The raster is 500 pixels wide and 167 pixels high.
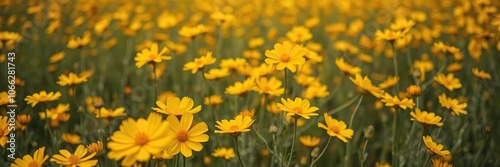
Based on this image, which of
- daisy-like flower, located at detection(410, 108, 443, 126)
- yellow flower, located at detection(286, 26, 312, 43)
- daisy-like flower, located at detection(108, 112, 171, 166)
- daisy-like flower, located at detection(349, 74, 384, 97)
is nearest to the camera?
daisy-like flower, located at detection(108, 112, 171, 166)

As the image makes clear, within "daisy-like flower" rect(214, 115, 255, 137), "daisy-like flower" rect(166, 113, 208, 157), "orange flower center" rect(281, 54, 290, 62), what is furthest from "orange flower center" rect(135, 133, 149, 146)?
"orange flower center" rect(281, 54, 290, 62)

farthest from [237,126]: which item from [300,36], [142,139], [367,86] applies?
[300,36]

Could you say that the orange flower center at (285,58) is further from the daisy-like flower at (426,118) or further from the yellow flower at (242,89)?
the daisy-like flower at (426,118)

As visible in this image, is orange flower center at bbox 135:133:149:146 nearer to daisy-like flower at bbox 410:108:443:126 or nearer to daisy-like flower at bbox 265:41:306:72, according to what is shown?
daisy-like flower at bbox 265:41:306:72

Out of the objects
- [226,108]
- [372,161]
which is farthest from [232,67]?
[372,161]

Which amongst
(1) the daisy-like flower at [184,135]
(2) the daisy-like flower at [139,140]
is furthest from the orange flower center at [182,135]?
(2) the daisy-like flower at [139,140]

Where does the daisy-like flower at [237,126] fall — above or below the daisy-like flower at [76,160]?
above

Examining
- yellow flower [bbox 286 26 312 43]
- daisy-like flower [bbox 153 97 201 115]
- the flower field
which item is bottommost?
the flower field
